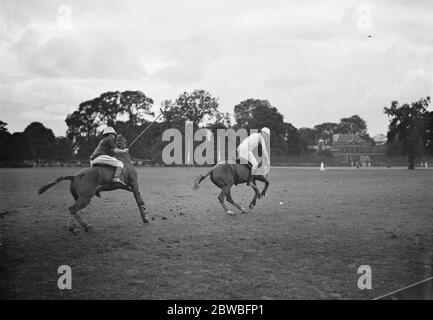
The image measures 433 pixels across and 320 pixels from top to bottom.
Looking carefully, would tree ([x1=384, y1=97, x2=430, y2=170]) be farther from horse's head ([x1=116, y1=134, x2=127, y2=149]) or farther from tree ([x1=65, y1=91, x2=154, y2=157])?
horse's head ([x1=116, y1=134, x2=127, y2=149])

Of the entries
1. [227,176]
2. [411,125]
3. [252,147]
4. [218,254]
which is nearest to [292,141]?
[411,125]

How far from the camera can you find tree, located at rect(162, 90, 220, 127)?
7488cm

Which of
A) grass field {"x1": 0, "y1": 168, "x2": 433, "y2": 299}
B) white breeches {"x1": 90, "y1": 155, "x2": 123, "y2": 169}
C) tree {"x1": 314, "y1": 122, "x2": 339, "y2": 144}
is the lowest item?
grass field {"x1": 0, "y1": 168, "x2": 433, "y2": 299}

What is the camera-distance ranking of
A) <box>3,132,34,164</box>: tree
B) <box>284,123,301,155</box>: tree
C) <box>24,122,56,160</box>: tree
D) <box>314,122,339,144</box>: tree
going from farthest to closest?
<box>314,122,339,144</box>: tree < <box>284,123,301,155</box>: tree < <box>24,122,56,160</box>: tree < <box>3,132,34,164</box>: tree

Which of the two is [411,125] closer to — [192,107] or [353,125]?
[192,107]

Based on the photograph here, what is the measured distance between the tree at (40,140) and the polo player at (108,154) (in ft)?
296

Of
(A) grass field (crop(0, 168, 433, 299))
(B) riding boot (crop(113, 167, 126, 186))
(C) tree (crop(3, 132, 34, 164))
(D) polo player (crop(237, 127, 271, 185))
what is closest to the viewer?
(A) grass field (crop(0, 168, 433, 299))

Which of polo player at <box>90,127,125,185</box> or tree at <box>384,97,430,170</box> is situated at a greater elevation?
tree at <box>384,97,430,170</box>

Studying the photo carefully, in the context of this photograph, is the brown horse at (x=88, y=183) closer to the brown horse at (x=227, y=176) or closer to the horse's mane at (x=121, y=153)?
the horse's mane at (x=121, y=153)

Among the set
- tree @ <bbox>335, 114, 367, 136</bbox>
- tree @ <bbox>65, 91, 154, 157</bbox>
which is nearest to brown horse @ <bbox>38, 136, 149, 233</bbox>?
tree @ <bbox>65, 91, 154, 157</bbox>

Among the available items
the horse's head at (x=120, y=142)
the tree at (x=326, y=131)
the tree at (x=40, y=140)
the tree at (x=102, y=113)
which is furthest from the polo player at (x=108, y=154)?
the tree at (x=326, y=131)

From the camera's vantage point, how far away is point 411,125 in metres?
64.6
